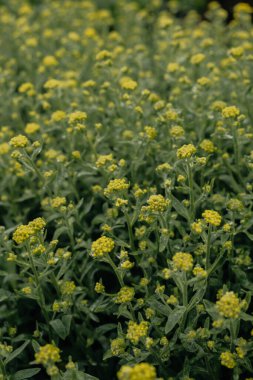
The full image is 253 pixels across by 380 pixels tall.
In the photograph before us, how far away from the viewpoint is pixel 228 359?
2.40 metres

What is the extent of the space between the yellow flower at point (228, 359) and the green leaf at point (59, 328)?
0.94 m

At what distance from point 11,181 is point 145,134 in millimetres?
1211

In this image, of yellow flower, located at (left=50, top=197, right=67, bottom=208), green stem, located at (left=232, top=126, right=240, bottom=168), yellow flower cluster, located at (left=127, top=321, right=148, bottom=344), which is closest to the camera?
yellow flower cluster, located at (left=127, top=321, right=148, bottom=344)

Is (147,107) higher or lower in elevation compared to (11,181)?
higher

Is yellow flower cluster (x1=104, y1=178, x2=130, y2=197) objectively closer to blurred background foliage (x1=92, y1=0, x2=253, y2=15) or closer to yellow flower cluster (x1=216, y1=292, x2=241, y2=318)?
yellow flower cluster (x1=216, y1=292, x2=241, y2=318)

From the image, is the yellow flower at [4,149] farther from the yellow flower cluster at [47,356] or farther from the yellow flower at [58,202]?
the yellow flower cluster at [47,356]

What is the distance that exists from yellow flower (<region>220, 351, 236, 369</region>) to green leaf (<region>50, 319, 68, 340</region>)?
944 mm

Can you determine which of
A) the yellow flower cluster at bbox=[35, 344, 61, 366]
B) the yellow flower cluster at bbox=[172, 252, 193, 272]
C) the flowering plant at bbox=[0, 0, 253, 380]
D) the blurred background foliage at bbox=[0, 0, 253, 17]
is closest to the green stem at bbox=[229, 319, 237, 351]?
the flowering plant at bbox=[0, 0, 253, 380]

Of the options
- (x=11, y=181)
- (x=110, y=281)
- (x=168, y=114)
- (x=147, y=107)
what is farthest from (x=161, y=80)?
(x=110, y=281)

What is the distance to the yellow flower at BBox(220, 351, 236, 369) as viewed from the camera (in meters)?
2.39

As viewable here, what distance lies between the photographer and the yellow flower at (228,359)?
2391 mm

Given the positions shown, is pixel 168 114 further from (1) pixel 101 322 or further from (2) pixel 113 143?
(1) pixel 101 322

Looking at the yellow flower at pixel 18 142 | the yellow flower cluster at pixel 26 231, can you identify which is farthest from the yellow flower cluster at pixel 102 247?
the yellow flower at pixel 18 142

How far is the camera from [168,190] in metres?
2.82
